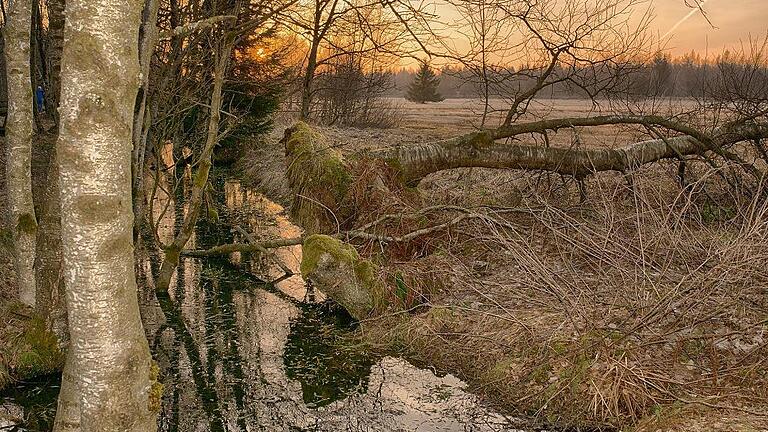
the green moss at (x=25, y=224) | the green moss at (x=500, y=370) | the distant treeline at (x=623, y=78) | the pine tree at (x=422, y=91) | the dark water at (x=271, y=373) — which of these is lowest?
the dark water at (x=271, y=373)

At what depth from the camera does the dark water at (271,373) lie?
220 inches

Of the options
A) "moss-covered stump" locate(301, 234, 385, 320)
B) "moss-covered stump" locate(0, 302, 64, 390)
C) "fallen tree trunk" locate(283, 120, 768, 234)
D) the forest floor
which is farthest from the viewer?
"fallen tree trunk" locate(283, 120, 768, 234)

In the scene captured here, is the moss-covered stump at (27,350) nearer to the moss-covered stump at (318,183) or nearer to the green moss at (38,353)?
the green moss at (38,353)

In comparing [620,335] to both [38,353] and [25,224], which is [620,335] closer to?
[38,353]

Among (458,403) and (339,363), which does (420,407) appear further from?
(339,363)

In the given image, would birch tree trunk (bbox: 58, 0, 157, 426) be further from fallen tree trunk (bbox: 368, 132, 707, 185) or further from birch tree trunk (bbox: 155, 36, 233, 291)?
fallen tree trunk (bbox: 368, 132, 707, 185)

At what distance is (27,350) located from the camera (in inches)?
243

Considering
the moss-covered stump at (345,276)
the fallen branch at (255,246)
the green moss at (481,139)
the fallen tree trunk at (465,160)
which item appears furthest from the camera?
the green moss at (481,139)

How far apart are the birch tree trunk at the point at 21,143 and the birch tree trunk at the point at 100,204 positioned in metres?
4.56

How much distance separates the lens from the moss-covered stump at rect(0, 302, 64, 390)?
6102 millimetres

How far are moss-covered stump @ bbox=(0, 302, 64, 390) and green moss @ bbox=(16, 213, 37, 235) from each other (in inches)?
34.1

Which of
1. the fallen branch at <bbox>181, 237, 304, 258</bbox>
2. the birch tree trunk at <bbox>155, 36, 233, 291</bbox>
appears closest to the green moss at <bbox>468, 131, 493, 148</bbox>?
the fallen branch at <bbox>181, 237, 304, 258</bbox>

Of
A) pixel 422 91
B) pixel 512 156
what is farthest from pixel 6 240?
pixel 422 91

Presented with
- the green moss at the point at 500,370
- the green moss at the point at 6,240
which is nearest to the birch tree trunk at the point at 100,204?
the green moss at the point at 500,370
